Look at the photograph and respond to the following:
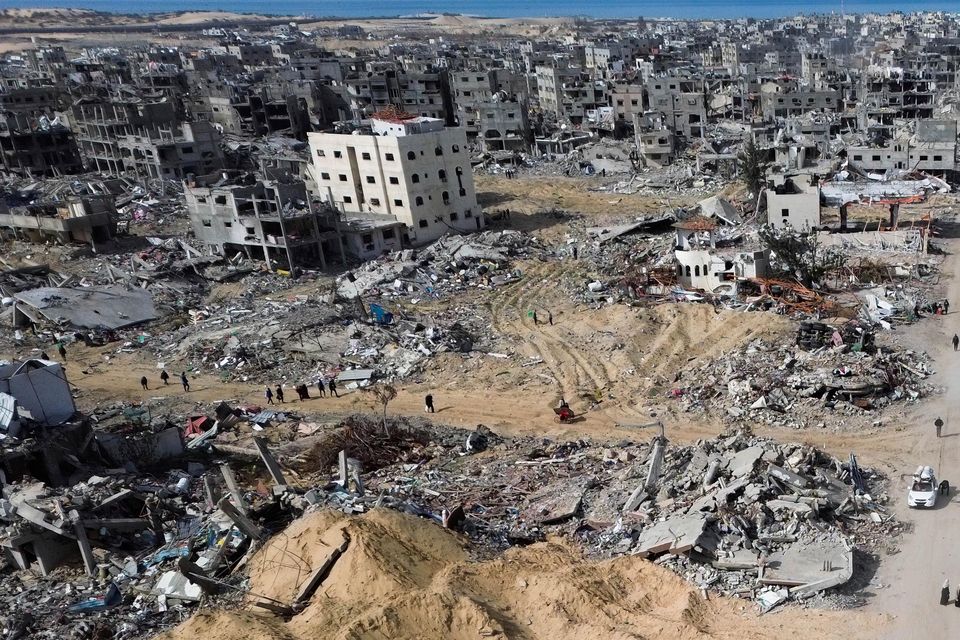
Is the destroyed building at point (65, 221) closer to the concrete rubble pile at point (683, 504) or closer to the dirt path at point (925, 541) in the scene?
the concrete rubble pile at point (683, 504)

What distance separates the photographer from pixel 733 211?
147 feet

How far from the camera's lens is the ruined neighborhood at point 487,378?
15852mm

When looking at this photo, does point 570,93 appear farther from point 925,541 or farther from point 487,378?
point 925,541

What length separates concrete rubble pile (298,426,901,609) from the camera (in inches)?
641

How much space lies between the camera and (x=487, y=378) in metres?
29.0

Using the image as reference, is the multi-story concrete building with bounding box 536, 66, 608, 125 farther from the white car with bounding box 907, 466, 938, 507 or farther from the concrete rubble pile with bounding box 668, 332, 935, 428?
the white car with bounding box 907, 466, 938, 507

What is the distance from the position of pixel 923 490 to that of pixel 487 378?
14090 mm

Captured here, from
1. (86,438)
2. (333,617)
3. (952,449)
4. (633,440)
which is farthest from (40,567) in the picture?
→ (952,449)

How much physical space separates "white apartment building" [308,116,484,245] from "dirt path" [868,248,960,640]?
2725 centimetres

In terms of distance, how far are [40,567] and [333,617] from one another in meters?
7.03

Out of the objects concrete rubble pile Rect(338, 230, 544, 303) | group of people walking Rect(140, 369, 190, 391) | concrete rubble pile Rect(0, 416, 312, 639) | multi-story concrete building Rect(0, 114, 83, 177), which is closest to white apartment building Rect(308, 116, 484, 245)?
concrete rubble pile Rect(338, 230, 544, 303)

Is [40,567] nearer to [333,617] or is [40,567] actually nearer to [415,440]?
[333,617]

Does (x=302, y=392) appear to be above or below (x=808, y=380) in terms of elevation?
above

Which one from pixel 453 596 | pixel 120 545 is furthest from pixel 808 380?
pixel 120 545
